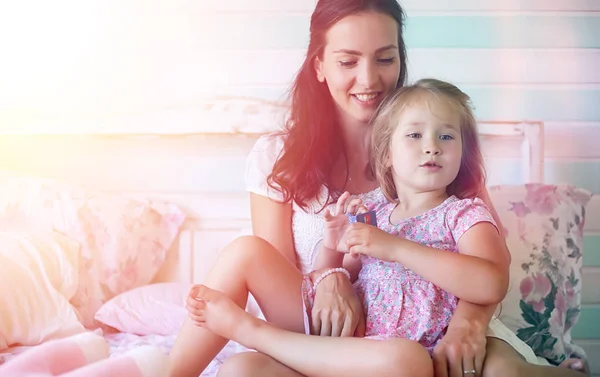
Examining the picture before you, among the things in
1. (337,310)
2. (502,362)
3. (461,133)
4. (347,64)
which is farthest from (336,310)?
(347,64)

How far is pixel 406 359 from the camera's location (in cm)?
94

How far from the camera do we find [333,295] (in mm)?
1100

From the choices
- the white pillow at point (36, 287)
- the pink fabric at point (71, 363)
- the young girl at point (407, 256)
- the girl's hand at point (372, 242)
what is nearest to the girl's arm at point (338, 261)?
the young girl at point (407, 256)

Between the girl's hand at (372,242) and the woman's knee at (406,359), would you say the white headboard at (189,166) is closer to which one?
the girl's hand at (372,242)

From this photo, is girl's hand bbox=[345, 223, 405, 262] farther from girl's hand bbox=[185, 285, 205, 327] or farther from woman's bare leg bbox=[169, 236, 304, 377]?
girl's hand bbox=[185, 285, 205, 327]

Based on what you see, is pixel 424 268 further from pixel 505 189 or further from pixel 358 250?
pixel 505 189

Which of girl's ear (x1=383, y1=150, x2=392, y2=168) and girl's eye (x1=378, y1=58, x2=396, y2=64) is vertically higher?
girl's eye (x1=378, y1=58, x2=396, y2=64)

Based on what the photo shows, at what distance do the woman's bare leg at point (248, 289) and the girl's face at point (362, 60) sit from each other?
0.37 metres

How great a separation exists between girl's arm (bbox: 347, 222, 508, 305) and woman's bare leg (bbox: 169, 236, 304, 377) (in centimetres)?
Result: 13

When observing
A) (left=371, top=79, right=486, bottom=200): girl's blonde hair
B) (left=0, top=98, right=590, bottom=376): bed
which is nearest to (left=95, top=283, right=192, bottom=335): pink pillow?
(left=0, top=98, right=590, bottom=376): bed

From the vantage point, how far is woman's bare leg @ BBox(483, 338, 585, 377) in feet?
3.28

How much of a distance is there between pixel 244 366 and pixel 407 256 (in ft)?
0.99

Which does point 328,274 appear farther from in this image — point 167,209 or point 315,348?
point 167,209

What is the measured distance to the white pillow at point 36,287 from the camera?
48.3 inches
